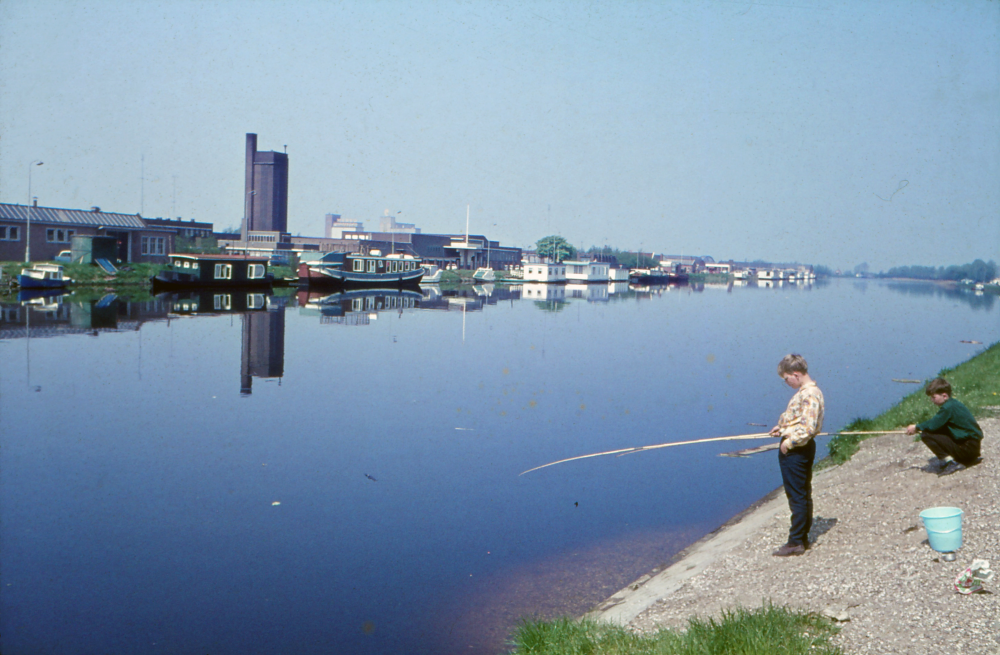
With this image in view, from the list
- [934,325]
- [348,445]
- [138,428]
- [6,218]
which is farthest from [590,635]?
[6,218]

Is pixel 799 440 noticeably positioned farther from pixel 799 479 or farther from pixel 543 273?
pixel 543 273

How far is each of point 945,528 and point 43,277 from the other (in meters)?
51.5

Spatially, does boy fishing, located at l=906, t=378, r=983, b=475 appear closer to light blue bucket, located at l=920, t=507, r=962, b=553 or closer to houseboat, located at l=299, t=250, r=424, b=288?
light blue bucket, located at l=920, t=507, r=962, b=553

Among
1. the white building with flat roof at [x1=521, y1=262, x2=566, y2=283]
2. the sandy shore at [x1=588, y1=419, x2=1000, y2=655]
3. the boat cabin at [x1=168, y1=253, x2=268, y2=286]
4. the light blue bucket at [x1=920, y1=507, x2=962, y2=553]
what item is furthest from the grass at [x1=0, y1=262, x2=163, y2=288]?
the white building with flat roof at [x1=521, y1=262, x2=566, y2=283]

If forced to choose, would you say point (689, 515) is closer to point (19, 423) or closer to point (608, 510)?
point (608, 510)

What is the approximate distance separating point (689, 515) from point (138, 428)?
30.4ft

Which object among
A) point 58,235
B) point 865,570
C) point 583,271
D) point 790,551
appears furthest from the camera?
point 583,271

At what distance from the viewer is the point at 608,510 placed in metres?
10.7

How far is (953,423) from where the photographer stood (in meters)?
8.16

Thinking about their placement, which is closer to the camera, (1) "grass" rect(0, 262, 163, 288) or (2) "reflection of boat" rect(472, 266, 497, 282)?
(1) "grass" rect(0, 262, 163, 288)

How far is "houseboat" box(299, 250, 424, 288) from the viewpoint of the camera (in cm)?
6962

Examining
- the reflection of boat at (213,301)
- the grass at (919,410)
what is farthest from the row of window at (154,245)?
the grass at (919,410)

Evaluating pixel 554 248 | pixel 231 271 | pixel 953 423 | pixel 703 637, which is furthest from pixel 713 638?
pixel 554 248

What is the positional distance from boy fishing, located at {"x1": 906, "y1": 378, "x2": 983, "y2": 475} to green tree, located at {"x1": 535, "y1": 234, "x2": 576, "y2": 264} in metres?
155
